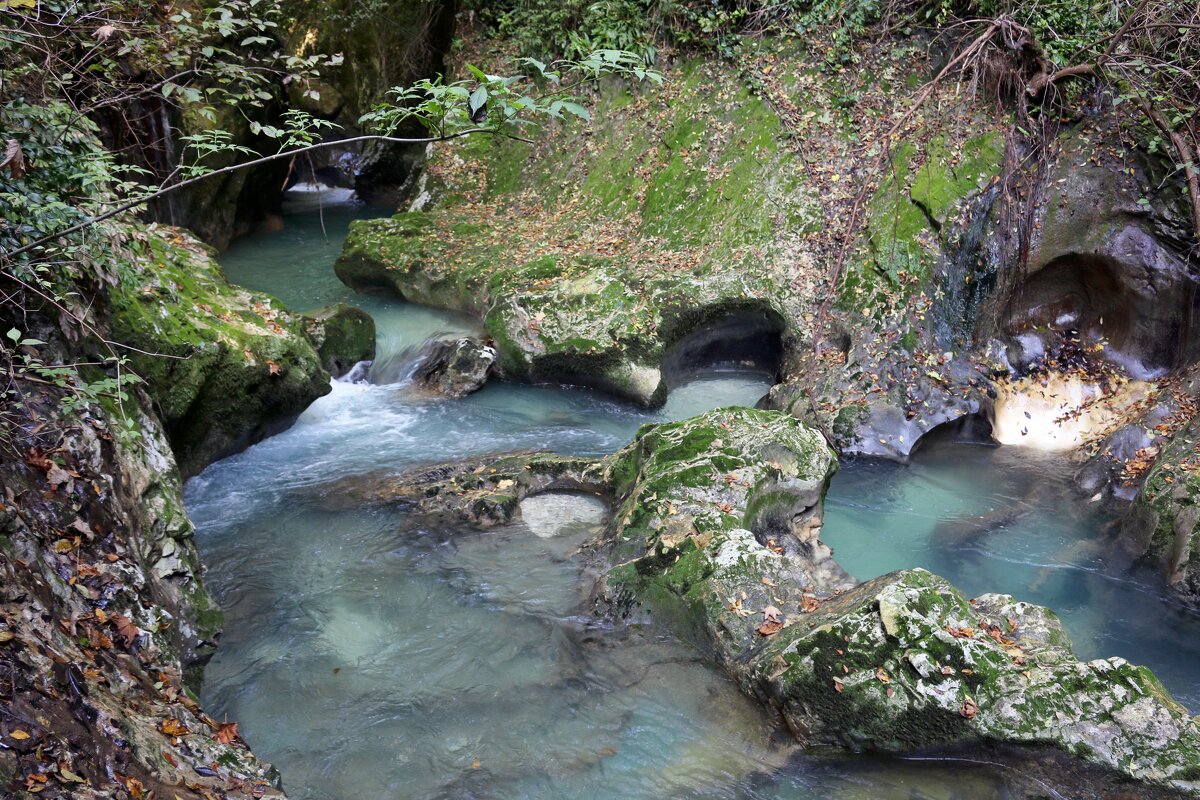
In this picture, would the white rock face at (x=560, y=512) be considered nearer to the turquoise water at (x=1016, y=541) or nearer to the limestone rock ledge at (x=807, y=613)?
the limestone rock ledge at (x=807, y=613)

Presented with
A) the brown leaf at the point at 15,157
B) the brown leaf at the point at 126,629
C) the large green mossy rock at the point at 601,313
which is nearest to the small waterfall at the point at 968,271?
the large green mossy rock at the point at 601,313

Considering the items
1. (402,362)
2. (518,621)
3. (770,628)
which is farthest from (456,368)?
(770,628)

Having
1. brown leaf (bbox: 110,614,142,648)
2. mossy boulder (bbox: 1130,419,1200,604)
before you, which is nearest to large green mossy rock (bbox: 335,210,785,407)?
mossy boulder (bbox: 1130,419,1200,604)

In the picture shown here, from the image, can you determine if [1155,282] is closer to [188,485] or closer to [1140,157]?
[1140,157]

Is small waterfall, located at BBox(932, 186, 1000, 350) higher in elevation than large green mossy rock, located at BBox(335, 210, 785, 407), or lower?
higher

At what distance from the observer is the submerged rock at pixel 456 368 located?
33.7 ft

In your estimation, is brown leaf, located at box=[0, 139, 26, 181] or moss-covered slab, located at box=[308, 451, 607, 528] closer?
brown leaf, located at box=[0, 139, 26, 181]

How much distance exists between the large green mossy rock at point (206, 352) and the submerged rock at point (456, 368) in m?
1.60

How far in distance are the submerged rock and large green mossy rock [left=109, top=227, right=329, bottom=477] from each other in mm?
1600

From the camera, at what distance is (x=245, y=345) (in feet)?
26.2

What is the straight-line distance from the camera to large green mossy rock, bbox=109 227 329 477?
709cm

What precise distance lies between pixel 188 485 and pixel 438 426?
8.66ft

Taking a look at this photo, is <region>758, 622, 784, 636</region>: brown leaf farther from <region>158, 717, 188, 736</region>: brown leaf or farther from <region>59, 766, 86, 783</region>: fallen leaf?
<region>59, 766, 86, 783</region>: fallen leaf

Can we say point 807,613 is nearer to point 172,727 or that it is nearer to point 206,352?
point 172,727
